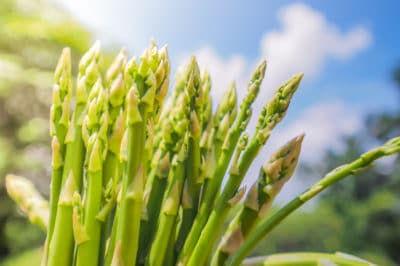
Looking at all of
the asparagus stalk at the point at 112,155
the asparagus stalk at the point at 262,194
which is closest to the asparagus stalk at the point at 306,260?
the asparagus stalk at the point at 262,194

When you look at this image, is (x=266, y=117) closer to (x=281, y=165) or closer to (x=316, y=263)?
(x=281, y=165)

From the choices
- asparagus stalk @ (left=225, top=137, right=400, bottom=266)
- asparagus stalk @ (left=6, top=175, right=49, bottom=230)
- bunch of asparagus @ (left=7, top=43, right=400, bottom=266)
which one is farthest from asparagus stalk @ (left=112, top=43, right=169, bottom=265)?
asparagus stalk @ (left=6, top=175, right=49, bottom=230)

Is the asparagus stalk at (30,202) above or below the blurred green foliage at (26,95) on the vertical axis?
below

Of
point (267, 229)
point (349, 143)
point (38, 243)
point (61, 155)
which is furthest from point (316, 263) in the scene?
point (349, 143)

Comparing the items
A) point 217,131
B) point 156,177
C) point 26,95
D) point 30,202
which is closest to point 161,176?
point 156,177

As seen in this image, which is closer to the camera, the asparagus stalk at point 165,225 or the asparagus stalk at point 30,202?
the asparagus stalk at point 165,225

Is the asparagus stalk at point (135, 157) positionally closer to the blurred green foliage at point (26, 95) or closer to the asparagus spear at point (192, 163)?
the asparagus spear at point (192, 163)

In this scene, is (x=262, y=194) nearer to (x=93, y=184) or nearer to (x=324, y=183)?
(x=324, y=183)
